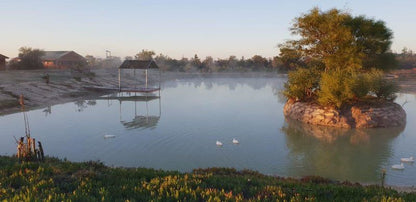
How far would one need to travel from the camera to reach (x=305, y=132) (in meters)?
20.4

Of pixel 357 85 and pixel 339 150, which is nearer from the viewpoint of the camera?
pixel 339 150

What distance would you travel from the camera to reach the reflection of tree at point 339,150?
12500 millimetres

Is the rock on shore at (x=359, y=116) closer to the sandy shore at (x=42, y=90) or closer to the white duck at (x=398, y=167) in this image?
the white duck at (x=398, y=167)

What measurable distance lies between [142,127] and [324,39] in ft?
79.0

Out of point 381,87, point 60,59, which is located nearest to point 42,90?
point 381,87

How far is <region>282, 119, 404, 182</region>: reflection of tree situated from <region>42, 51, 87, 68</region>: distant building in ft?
222

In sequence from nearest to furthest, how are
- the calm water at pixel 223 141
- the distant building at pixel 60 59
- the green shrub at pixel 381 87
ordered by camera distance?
the calm water at pixel 223 141 → the green shrub at pixel 381 87 → the distant building at pixel 60 59

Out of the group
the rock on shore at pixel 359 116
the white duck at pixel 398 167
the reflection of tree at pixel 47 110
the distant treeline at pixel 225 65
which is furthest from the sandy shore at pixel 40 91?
the distant treeline at pixel 225 65

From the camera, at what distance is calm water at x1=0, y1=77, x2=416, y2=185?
1316 cm

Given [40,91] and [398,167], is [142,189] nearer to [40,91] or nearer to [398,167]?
[398,167]

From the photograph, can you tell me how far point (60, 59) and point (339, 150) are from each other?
75.2 meters

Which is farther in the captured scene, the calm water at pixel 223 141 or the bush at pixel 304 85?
the bush at pixel 304 85

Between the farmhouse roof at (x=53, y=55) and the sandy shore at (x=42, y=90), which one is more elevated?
the farmhouse roof at (x=53, y=55)

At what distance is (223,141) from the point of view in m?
17.3
